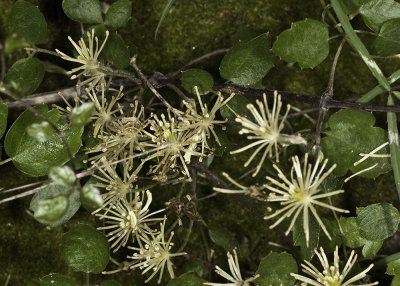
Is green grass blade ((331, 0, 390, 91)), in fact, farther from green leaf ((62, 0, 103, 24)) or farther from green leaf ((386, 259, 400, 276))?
green leaf ((62, 0, 103, 24))

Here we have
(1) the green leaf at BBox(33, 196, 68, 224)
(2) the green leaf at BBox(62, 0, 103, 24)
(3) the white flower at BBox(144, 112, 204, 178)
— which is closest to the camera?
(1) the green leaf at BBox(33, 196, 68, 224)

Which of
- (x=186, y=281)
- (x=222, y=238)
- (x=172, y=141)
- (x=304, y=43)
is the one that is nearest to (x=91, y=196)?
(x=172, y=141)

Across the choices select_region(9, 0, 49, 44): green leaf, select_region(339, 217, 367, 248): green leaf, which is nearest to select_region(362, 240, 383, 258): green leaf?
select_region(339, 217, 367, 248): green leaf

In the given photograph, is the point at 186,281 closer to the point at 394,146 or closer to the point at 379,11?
the point at 394,146

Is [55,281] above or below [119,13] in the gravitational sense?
below

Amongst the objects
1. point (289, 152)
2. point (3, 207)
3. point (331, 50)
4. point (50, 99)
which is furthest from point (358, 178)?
point (3, 207)
